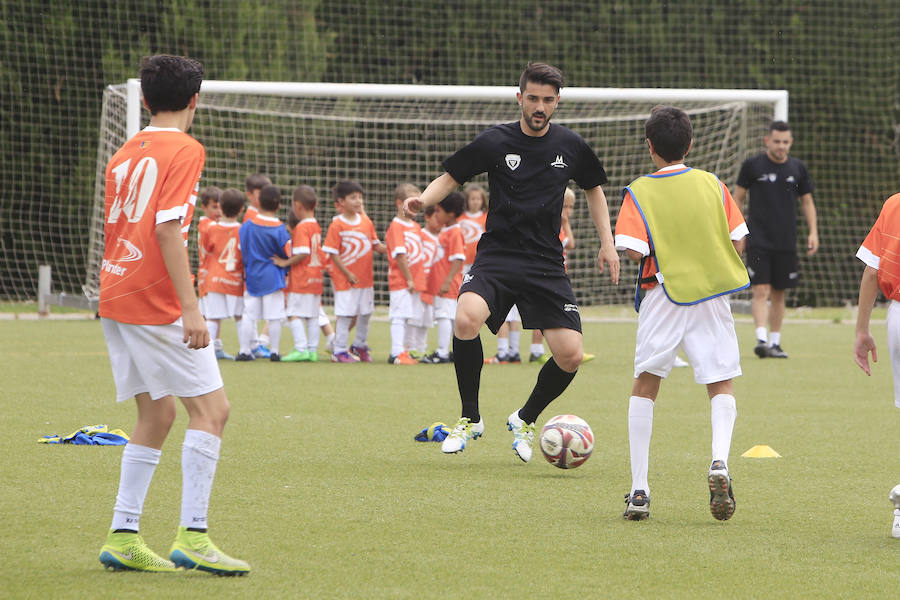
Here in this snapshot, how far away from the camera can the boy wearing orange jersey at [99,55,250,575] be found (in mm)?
3678

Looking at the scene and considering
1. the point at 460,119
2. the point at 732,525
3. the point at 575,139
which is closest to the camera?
the point at 732,525

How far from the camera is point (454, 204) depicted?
11617mm

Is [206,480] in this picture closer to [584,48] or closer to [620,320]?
[620,320]

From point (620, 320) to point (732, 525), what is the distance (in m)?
15.8

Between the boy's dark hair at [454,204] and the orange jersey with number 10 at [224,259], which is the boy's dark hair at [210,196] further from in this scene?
the boy's dark hair at [454,204]

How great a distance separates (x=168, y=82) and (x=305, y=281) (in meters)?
8.50

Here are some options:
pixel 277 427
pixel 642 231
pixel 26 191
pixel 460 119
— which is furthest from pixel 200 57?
pixel 642 231

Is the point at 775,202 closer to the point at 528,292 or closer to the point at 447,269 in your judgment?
the point at 447,269

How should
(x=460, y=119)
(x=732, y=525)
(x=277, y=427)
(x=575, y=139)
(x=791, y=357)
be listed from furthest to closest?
1. (x=460, y=119)
2. (x=791, y=357)
3. (x=277, y=427)
4. (x=575, y=139)
5. (x=732, y=525)

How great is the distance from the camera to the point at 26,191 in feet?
66.0

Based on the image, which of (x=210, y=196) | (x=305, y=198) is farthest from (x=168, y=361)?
(x=210, y=196)

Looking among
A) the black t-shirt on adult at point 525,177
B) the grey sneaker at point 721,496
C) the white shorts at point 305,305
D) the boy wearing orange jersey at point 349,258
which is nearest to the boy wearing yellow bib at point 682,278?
the grey sneaker at point 721,496

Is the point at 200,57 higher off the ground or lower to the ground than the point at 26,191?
higher

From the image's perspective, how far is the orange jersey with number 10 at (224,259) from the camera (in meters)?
12.4
